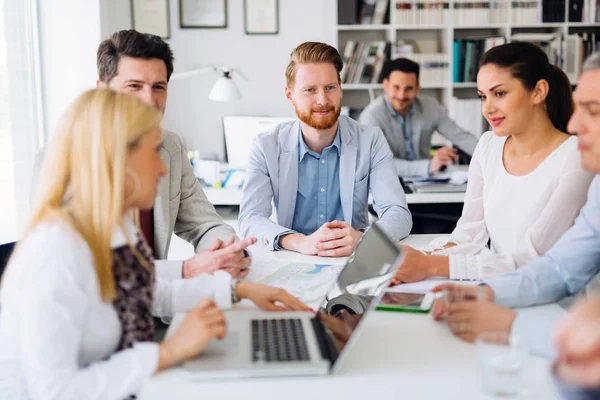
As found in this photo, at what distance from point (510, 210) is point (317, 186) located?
0.79 meters

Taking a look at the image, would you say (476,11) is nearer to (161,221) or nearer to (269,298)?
(161,221)

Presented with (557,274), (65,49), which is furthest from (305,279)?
(65,49)

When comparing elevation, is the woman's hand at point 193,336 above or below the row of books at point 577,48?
below

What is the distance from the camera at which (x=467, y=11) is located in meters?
4.79

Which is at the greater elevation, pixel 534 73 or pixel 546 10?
pixel 546 10

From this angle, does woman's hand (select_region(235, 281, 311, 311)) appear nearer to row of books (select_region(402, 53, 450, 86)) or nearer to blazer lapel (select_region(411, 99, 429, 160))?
blazer lapel (select_region(411, 99, 429, 160))

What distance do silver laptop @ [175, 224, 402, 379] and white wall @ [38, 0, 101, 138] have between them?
2295 mm

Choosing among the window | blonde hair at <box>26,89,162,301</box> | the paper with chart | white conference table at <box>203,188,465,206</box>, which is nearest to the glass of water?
the paper with chart

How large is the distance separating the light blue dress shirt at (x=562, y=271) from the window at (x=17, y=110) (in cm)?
212

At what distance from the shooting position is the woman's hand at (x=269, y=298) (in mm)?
1501

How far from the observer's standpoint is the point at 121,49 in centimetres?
213

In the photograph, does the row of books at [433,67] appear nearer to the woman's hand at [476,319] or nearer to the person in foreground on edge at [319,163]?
the person in foreground on edge at [319,163]

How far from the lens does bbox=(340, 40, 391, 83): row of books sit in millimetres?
4852

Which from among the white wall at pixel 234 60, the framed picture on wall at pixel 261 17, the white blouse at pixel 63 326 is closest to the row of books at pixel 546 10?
the white wall at pixel 234 60
